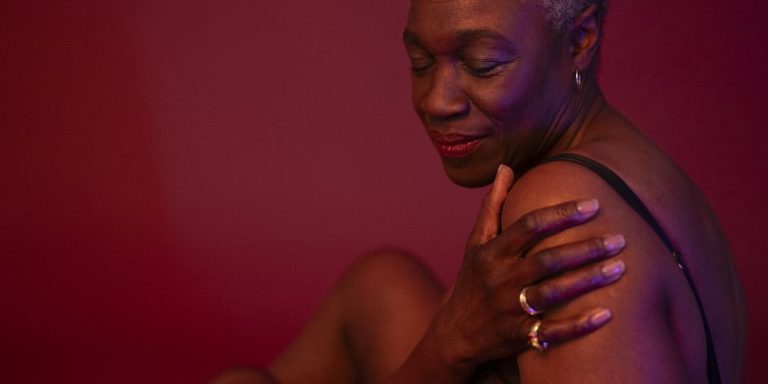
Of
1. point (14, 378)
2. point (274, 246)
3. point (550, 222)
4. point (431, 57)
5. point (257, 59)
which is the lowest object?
point (14, 378)

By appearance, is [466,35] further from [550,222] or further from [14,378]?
[14,378]

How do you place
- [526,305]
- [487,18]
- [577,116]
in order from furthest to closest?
[577,116] → [487,18] → [526,305]

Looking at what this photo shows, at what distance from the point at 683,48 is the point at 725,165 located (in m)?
0.37

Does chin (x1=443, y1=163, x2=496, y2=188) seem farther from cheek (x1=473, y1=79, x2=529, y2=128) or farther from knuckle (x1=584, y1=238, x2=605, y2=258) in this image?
knuckle (x1=584, y1=238, x2=605, y2=258)

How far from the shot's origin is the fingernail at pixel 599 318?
1.26 metres

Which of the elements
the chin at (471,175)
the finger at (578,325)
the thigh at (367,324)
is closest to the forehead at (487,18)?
the chin at (471,175)

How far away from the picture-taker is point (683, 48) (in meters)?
3.24

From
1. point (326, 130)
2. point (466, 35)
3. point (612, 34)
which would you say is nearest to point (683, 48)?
point (612, 34)

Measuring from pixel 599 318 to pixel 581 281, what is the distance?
0.16 feet

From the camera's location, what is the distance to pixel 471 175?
5.57 feet

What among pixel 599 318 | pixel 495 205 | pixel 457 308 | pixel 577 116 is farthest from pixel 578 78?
pixel 599 318

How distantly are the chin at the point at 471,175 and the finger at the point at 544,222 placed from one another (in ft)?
1.08

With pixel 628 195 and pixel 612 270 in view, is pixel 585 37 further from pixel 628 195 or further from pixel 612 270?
pixel 612 270

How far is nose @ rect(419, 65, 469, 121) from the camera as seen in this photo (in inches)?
62.1
